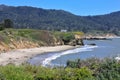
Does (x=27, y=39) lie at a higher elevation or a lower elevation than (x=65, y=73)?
lower

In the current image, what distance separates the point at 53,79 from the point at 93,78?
1368 mm

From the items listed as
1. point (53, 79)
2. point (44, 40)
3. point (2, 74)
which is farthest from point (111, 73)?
point (44, 40)

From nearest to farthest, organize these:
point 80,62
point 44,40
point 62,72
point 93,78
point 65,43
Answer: point 93,78
point 62,72
point 80,62
point 44,40
point 65,43

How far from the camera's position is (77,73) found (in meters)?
12.3

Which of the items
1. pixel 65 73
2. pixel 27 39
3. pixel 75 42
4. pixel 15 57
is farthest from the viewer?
pixel 75 42

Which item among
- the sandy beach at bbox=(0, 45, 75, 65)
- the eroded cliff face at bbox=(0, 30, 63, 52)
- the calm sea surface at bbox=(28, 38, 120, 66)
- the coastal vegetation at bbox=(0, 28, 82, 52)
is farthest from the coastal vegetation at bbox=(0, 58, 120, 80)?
the coastal vegetation at bbox=(0, 28, 82, 52)

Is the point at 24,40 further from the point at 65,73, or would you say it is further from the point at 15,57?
the point at 65,73

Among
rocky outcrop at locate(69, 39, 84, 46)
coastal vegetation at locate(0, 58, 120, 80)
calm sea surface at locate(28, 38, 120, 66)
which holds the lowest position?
rocky outcrop at locate(69, 39, 84, 46)

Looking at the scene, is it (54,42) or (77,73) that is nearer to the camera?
(77,73)

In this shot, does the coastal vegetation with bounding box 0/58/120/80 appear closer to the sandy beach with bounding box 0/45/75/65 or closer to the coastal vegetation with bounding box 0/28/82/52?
the sandy beach with bounding box 0/45/75/65

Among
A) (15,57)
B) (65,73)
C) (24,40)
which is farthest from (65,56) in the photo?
(65,73)

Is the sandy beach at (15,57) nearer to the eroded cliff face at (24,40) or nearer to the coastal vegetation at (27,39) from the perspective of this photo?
the eroded cliff face at (24,40)

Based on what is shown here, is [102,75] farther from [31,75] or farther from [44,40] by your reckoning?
[44,40]

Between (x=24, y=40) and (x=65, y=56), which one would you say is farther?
(x=24, y=40)
